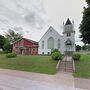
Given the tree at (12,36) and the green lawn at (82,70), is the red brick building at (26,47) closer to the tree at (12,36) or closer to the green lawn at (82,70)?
the green lawn at (82,70)

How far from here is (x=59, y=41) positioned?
3206 centimetres

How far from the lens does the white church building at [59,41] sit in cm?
3117

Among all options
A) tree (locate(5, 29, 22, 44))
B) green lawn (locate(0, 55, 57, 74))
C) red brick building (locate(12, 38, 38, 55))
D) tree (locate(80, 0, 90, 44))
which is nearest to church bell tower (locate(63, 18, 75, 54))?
tree (locate(80, 0, 90, 44))

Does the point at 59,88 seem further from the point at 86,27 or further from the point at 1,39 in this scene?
the point at 1,39

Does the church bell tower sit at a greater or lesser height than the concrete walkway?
greater

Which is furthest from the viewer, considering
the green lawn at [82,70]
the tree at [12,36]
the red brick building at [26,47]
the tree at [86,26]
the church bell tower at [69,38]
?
the tree at [12,36]

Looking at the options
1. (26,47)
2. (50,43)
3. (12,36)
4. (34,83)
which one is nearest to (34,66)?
(34,83)

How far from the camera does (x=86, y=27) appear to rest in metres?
21.5

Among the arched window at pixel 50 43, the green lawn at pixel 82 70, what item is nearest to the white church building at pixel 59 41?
the arched window at pixel 50 43

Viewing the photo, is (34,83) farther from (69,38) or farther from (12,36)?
(12,36)

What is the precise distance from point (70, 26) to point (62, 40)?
4.87 meters

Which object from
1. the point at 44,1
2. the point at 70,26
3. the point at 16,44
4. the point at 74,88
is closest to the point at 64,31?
the point at 70,26

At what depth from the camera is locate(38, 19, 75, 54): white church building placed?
3117cm

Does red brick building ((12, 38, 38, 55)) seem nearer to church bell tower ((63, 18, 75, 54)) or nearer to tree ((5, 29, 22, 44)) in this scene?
church bell tower ((63, 18, 75, 54))
